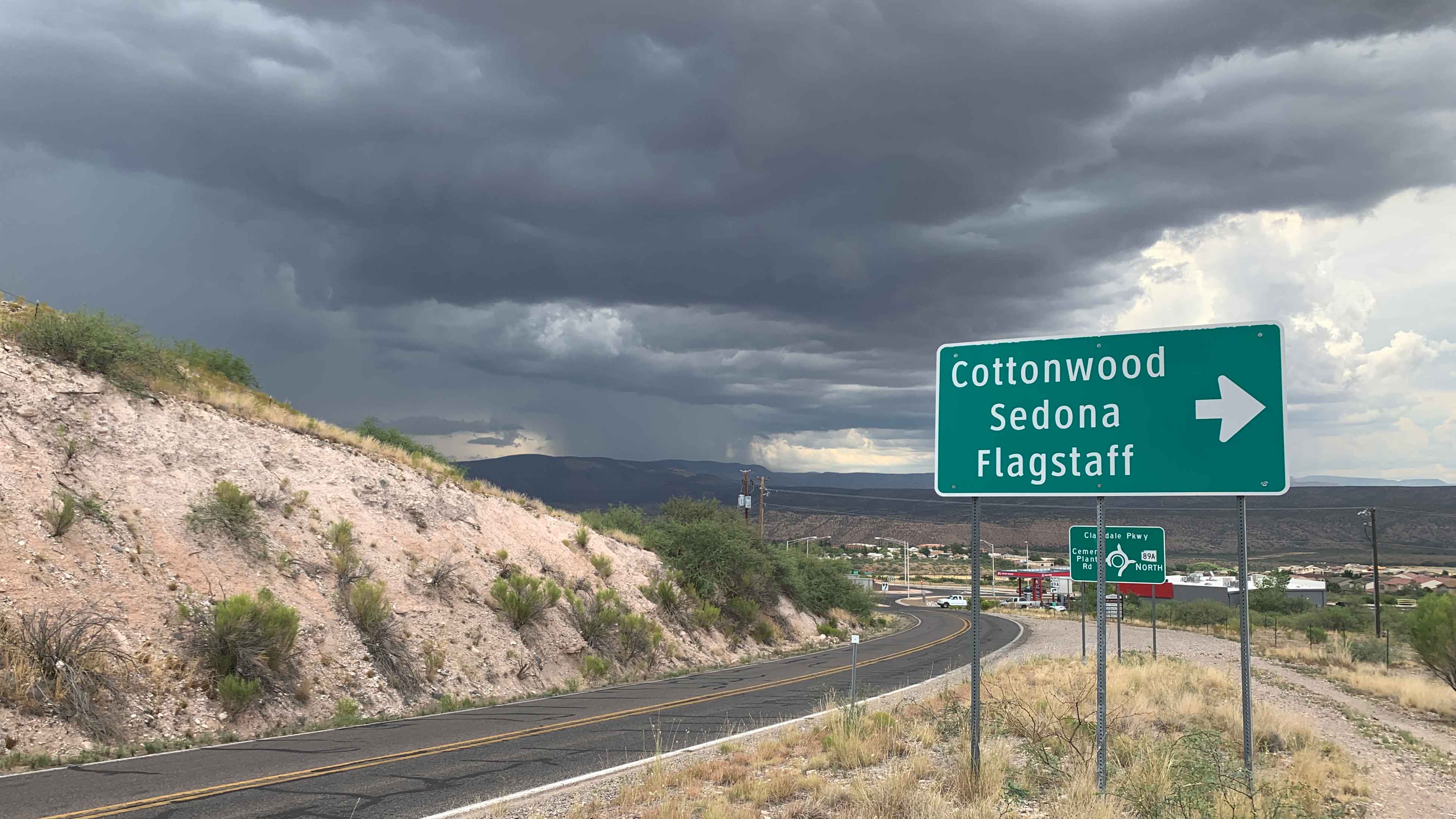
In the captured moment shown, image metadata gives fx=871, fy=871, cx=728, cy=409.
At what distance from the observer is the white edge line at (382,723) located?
1176 centimetres

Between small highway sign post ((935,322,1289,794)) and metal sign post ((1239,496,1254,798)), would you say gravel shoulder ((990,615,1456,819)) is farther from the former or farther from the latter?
small highway sign post ((935,322,1289,794))

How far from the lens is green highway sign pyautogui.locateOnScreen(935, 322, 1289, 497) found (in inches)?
269

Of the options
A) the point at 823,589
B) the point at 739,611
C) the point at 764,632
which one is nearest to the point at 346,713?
the point at 739,611

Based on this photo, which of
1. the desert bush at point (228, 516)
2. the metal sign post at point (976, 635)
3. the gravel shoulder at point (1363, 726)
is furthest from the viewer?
the desert bush at point (228, 516)

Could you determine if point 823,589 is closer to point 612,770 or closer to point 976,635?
point 612,770

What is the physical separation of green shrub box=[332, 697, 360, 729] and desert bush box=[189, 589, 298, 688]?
4.40ft

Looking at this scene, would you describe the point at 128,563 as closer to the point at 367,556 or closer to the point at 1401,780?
the point at 367,556

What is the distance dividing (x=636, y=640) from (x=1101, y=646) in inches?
975

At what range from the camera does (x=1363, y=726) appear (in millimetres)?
17688

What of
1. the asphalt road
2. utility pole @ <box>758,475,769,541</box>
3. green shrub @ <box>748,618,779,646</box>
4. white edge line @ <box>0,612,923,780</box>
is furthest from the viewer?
utility pole @ <box>758,475,769,541</box>

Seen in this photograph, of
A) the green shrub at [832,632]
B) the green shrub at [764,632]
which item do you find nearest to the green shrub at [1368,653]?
the green shrub at [832,632]

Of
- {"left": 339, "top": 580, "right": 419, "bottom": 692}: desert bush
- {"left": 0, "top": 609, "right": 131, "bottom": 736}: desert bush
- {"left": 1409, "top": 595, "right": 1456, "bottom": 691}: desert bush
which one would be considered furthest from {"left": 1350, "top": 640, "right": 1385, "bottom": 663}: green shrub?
{"left": 0, "top": 609, "right": 131, "bottom": 736}: desert bush

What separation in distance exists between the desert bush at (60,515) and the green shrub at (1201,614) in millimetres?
66607

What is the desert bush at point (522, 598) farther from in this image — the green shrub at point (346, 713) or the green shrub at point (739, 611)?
the green shrub at point (739, 611)
